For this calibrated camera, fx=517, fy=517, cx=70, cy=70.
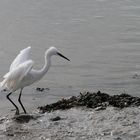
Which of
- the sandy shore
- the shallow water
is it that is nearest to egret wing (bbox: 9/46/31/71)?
the shallow water

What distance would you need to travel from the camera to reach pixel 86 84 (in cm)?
1184

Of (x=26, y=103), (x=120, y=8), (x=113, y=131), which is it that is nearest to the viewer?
(x=113, y=131)

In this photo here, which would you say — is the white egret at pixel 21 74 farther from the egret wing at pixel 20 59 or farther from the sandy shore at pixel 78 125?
the sandy shore at pixel 78 125

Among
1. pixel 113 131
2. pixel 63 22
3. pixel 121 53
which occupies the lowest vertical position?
pixel 113 131

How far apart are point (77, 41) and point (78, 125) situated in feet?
21.5

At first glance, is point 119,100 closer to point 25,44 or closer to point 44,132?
point 44,132

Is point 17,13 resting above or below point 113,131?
above

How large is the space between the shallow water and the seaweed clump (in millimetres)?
1063

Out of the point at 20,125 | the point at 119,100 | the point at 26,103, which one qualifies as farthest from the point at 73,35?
the point at 20,125

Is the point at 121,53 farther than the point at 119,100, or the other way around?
the point at 121,53

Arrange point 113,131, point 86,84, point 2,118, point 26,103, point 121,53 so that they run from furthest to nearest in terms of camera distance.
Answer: point 121,53
point 86,84
point 26,103
point 2,118
point 113,131

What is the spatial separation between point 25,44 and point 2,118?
5534 mm

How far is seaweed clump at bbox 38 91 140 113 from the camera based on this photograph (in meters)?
9.53

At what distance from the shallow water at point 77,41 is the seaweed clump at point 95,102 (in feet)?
3.49
